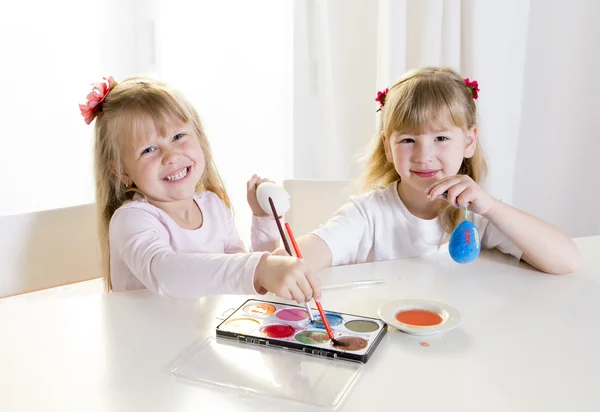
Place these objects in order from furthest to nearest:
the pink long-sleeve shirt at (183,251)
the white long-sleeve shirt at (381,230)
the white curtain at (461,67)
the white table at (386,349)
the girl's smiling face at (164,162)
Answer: the white curtain at (461,67) < the white long-sleeve shirt at (381,230) < the girl's smiling face at (164,162) < the pink long-sleeve shirt at (183,251) < the white table at (386,349)

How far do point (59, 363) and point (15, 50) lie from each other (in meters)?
1.62

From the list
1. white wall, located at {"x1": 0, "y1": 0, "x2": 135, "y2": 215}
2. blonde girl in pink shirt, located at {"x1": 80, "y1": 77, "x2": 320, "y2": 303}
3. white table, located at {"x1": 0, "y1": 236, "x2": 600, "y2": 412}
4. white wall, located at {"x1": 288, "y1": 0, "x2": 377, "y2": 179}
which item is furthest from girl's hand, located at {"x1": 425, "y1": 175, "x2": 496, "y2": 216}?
white wall, located at {"x1": 0, "y1": 0, "x2": 135, "y2": 215}

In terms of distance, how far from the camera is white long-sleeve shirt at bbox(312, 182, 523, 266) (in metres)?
1.42

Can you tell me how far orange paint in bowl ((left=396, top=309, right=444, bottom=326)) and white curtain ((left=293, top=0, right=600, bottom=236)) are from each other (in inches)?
56.8

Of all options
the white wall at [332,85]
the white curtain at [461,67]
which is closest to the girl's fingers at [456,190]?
the white curtain at [461,67]

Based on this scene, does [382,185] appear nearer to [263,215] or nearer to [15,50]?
[263,215]

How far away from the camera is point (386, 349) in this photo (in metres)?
0.89

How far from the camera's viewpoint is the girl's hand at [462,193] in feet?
3.99

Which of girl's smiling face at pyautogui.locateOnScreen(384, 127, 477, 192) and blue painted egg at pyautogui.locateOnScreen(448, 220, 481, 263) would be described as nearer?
blue painted egg at pyautogui.locateOnScreen(448, 220, 481, 263)

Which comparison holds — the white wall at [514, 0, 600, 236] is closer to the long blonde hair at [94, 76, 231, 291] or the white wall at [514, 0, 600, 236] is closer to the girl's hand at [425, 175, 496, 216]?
the girl's hand at [425, 175, 496, 216]

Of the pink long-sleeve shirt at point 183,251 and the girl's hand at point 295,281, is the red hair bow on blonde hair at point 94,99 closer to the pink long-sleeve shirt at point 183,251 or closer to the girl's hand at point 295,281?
the pink long-sleeve shirt at point 183,251

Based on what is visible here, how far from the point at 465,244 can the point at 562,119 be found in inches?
62.5

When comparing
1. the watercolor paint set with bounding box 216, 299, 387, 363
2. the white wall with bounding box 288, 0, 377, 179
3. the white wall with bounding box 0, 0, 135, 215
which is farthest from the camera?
the white wall with bounding box 288, 0, 377, 179

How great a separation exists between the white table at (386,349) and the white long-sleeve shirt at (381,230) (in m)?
0.22
